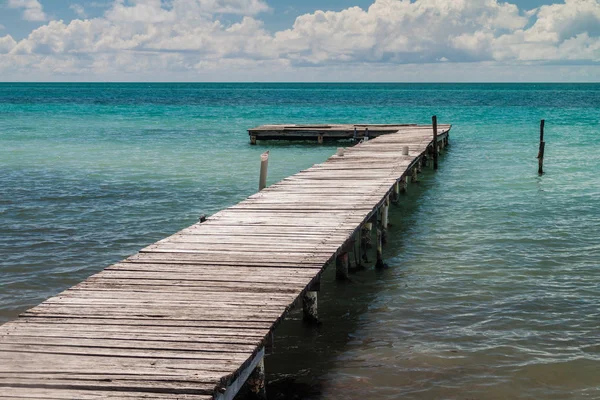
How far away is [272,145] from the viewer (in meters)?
34.0

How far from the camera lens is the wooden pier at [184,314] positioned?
4.87 m

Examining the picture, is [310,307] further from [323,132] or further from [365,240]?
[323,132]

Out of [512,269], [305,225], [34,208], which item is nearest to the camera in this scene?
[305,225]

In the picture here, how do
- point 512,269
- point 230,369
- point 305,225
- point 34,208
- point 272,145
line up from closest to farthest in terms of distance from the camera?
1. point 230,369
2. point 305,225
3. point 512,269
4. point 34,208
5. point 272,145

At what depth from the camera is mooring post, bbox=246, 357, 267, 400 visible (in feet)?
20.8

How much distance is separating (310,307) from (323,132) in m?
25.3

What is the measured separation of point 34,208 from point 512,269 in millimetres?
11501

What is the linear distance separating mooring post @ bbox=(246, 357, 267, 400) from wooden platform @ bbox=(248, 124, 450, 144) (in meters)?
26.4

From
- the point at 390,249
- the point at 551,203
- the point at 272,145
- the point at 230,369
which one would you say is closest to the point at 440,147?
the point at 272,145

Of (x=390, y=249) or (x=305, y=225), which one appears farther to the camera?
(x=390, y=249)

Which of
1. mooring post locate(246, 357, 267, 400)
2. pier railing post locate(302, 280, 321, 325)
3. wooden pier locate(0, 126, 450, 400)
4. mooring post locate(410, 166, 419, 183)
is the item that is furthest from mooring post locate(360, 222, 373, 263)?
mooring post locate(410, 166, 419, 183)

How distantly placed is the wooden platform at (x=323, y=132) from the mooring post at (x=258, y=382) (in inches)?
1040

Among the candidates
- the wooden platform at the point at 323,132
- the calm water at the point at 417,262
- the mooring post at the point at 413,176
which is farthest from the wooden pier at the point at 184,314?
the wooden platform at the point at 323,132

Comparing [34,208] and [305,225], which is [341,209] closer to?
[305,225]
